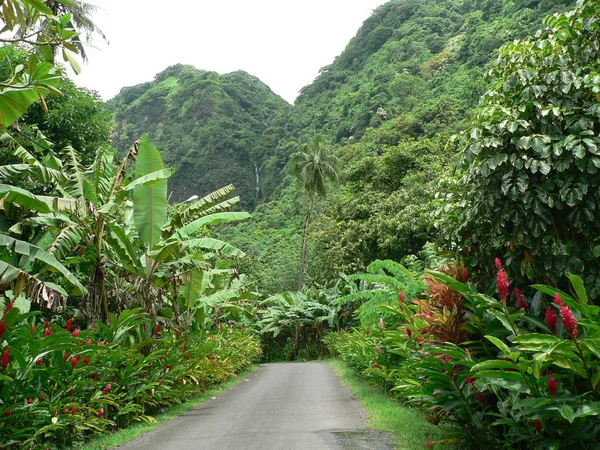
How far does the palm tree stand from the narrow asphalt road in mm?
22254

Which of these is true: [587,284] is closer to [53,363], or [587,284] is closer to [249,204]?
[53,363]

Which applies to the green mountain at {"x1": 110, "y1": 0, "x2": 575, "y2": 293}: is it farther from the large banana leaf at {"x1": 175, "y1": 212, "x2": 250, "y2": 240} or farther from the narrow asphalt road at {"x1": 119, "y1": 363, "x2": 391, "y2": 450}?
the large banana leaf at {"x1": 175, "y1": 212, "x2": 250, "y2": 240}

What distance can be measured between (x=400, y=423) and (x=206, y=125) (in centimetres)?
7331

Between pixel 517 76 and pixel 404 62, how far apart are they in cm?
6539

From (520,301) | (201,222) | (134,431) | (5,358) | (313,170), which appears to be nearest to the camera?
(520,301)

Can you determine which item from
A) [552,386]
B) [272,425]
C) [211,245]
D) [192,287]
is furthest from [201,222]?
[552,386]

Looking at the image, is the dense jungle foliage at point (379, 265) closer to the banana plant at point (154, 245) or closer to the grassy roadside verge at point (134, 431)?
the banana plant at point (154, 245)

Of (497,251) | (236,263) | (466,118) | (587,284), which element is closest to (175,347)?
(497,251)

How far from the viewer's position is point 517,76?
4871mm

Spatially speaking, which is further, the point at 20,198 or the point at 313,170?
the point at 313,170

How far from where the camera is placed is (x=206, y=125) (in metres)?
76.4

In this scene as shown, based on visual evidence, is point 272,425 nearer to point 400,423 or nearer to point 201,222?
point 400,423

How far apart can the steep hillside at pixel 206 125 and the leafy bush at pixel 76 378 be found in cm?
5748

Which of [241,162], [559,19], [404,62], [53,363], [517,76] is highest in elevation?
[404,62]
